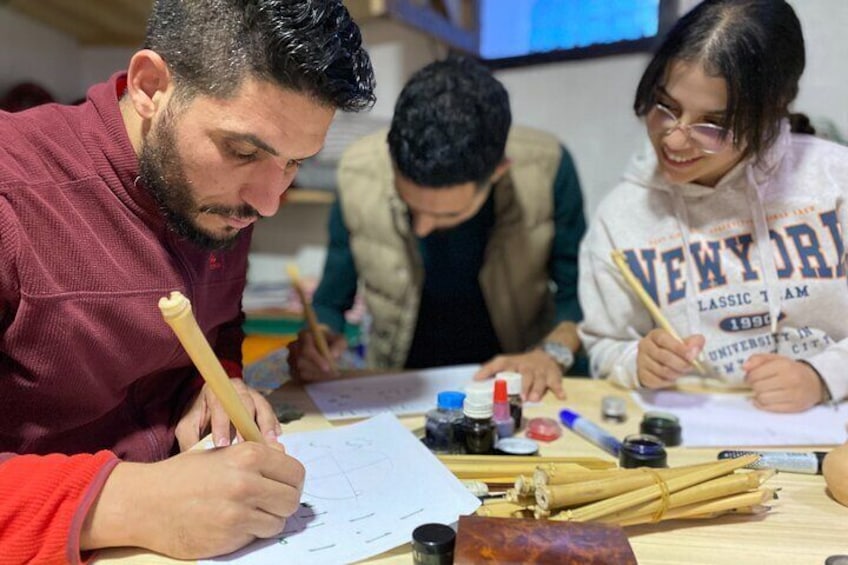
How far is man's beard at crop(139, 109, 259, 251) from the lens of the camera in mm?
700

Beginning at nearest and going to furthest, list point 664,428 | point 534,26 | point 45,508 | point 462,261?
point 45,508, point 664,428, point 462,261, point 534,26

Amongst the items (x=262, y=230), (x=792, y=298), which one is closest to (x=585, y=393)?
(x=792, y=298)

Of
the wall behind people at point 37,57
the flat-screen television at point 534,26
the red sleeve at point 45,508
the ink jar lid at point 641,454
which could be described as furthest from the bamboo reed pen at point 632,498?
the wall behind people at point 37,57

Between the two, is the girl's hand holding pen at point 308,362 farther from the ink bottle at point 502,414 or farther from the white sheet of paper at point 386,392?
the ink bottle at point 502,414

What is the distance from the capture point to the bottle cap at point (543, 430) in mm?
875

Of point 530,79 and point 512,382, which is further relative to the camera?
point 530,79

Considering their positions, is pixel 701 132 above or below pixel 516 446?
above

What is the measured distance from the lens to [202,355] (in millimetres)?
557

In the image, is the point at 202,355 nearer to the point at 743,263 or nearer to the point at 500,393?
the point at 500,393

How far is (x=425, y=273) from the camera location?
4.93 ft

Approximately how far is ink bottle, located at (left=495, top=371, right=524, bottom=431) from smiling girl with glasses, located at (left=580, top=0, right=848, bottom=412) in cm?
22

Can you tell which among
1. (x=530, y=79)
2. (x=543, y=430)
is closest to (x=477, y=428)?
(x=543, y=430)

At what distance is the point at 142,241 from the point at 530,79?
1470 mm

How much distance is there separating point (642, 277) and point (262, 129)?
27.6 inches
